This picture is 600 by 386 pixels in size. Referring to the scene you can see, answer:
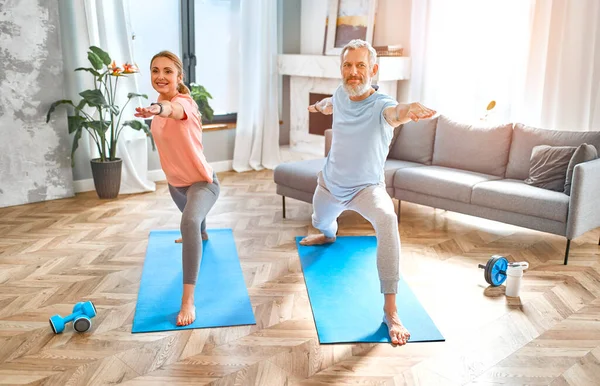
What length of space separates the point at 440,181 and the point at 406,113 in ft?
5.71

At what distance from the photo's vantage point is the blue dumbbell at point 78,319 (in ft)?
9.20

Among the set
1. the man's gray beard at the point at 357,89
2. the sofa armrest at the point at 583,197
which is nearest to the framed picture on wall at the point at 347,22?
the sofa armrest at the point at 583,197

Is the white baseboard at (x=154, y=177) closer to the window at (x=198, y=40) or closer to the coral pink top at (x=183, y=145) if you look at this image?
the window at (x=198, y=40)

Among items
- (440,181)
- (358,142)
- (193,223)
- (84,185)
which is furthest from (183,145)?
(84,185)

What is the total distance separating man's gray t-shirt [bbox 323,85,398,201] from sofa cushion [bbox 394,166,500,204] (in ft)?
4.30

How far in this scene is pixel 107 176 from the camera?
17.3ft

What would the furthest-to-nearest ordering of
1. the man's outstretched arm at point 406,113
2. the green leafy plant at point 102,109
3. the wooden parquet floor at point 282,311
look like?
1. the green leafy plant at point 102,109
2. the man's outstretched arm at point 406,113
3. the wooden parquet floor at point 282,311

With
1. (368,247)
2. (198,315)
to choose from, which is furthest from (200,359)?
(368,247)

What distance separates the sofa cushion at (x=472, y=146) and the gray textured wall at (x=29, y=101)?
3098mm

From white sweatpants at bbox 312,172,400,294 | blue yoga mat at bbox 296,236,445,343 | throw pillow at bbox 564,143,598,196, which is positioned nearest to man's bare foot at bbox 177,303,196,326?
blue yoga mat at bbox 296,236,445,343

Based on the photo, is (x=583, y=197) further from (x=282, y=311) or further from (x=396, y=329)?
(x=282, y=311)

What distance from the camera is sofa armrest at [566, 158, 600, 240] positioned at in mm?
3730

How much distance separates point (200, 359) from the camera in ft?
8.59

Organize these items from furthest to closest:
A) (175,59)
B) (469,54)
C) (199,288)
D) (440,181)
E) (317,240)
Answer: (469,54) → (440,181) → (317,240) → (199,288) → (175,59)
